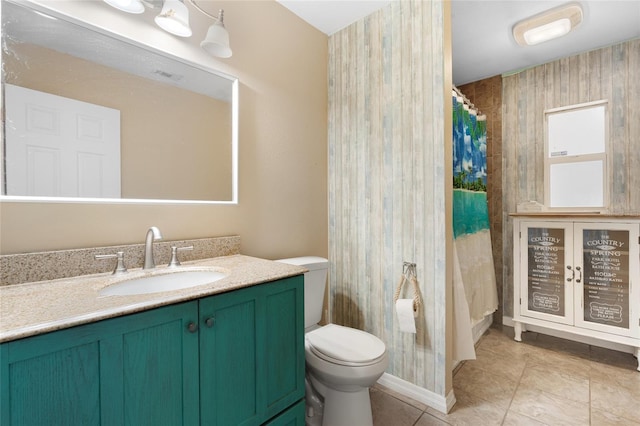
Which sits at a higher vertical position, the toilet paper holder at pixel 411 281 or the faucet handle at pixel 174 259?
the faucet handle at pixel 174 259

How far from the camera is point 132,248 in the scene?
127 centimetres

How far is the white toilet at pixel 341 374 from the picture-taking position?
1.33 m

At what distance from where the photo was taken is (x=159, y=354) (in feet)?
2.72

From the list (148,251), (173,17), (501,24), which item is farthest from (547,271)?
(173,17)

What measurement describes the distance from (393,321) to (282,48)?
2.01 meters

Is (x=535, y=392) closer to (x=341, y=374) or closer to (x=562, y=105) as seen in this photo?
(x=341, y=374)

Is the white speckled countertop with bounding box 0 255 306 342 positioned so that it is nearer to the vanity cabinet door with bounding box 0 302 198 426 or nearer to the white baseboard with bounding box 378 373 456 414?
the vanity cabinet door with bounding box 0 302 198 426

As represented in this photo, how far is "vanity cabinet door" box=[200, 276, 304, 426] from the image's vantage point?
3.07ft

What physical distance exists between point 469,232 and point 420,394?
124 centimetres

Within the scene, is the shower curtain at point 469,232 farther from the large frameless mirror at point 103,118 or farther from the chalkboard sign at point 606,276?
the large frameless mirror at point 103,118

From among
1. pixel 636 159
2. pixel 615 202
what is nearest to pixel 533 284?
pixel 615 202

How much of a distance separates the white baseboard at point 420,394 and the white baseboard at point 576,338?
1.54 metres

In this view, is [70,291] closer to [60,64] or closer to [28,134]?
[28,134]

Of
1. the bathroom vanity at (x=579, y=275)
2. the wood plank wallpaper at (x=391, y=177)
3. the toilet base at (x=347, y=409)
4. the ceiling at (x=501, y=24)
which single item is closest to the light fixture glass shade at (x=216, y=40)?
the ceiling at (x=501, y=24)
